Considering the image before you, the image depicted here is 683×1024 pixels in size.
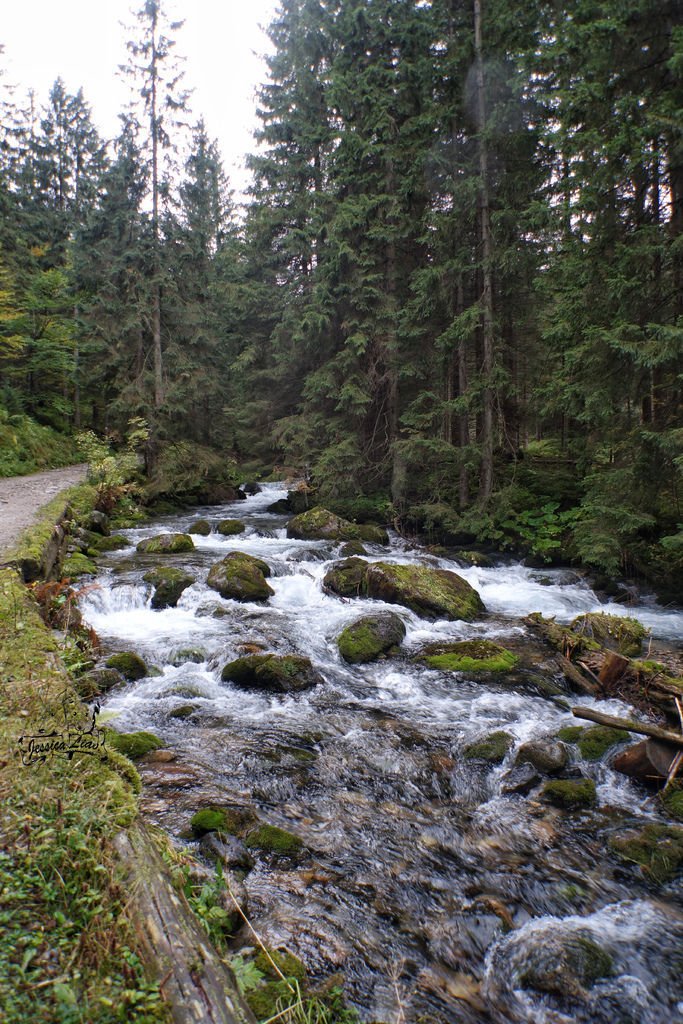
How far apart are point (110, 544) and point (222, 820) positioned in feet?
35.4

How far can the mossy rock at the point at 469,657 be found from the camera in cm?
780

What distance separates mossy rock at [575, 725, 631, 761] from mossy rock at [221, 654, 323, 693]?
11.0 ft

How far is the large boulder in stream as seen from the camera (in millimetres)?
10539

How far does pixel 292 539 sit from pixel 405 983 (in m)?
12.9

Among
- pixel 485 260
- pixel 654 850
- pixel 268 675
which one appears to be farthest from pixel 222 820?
pixel 485 260

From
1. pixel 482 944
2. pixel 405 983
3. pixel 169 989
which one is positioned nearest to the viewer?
pixel 169 989

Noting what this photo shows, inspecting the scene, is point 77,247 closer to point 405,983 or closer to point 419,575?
point 419,575

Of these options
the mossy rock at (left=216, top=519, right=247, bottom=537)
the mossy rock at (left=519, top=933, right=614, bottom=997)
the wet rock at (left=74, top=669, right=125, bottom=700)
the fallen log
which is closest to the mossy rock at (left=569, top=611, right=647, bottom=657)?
the fallen log

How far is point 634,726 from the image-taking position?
5176 mm

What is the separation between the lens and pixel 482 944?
3.61 metres

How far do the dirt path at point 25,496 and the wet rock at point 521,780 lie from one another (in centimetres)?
686

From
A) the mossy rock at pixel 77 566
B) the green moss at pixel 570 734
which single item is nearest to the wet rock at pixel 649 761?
the green moss at pixel 570 734

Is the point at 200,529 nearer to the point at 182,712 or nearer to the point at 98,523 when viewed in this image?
the point at 98,523

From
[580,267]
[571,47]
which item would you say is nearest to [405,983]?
[580,267]
